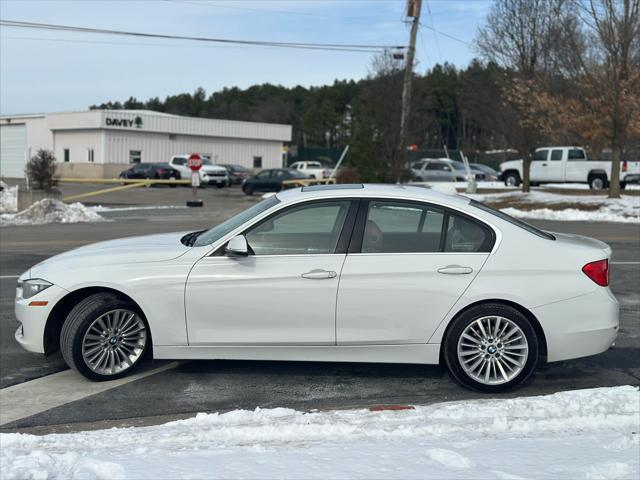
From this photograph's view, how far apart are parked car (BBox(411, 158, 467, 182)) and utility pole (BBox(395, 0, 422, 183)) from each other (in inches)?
375

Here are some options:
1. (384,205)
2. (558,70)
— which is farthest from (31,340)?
(558,70)

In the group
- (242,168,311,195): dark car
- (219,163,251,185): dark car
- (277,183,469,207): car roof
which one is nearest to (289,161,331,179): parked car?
(219,163,251,185): dark car

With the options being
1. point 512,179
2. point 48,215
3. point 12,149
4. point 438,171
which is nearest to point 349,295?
point 48,215

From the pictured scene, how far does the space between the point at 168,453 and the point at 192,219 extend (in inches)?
754

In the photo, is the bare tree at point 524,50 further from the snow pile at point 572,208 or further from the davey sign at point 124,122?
the davey sign at point 124,122

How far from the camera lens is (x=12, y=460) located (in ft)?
13.0

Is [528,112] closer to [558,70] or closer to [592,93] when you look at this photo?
[558,70]

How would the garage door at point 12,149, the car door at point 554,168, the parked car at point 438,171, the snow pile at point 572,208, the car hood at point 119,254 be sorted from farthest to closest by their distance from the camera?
the garage door at point 12,149 < the parked car at point 438,171 < the car door at point 554,168 < the snow pile at point 572,208 < the car hood at point 119,254

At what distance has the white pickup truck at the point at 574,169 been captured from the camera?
33.5 meters

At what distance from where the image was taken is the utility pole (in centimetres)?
2845

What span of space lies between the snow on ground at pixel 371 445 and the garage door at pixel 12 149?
62.3 m

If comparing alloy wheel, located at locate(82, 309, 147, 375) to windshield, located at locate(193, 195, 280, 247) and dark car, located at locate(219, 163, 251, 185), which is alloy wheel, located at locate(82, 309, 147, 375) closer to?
windshield, located at locate(193, 195, 280, 247)

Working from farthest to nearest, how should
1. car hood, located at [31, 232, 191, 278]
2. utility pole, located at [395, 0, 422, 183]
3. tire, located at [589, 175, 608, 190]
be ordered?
tire, located at [589, 175, 608, 190] → utility pole, located at [395, 0, 422, 183] → car hood, located at [31, 232, 191, 278]

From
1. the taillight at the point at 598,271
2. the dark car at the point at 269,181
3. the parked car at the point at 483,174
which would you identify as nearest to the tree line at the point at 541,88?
the dark car at the point at 269,181
